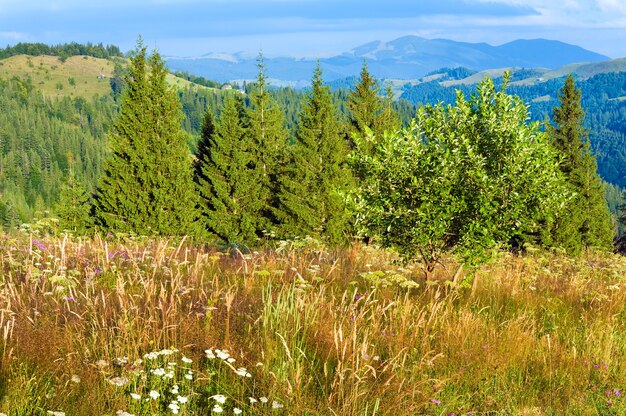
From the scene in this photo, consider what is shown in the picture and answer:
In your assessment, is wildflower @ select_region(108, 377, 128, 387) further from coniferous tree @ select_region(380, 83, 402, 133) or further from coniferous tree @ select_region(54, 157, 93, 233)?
coniferous tree @ select_region(380, 83, 402, 133)

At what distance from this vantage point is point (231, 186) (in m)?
42.4

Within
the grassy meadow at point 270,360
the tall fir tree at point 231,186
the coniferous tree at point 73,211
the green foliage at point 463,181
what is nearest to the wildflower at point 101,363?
the grassy meadow at point 270,360

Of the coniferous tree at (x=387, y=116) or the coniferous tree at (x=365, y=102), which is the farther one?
the coniferous tree at (x=365, y=102)

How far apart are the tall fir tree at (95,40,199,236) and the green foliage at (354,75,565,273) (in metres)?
29.3

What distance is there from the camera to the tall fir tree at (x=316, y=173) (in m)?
37.7

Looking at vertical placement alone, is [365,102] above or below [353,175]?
above

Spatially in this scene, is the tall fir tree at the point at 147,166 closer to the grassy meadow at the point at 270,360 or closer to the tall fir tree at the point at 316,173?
the tall fir tree at the point at 316,173

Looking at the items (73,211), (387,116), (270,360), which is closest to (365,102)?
(387,116)

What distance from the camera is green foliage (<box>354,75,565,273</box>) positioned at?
23.5ft

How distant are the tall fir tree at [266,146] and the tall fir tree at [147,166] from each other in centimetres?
768

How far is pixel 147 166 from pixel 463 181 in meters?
32.4

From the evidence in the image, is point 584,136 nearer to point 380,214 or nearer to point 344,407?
point 380,214

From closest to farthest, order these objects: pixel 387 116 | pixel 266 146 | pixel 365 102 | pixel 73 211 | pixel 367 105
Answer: pixel 266 146, pixel 73 211, pixel 365 102, pixel 367 105, pixel 387 116

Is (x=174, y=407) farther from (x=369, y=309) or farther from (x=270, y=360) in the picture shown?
(x=369, y=309)
